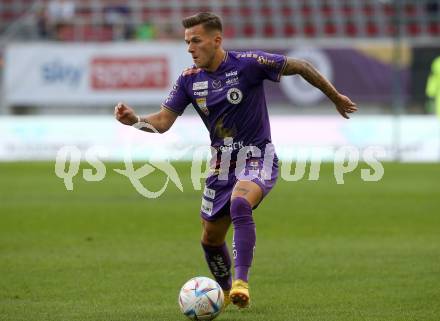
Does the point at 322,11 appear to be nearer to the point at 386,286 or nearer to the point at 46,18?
the point at 46,18

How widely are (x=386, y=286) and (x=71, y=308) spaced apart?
9.79 feet

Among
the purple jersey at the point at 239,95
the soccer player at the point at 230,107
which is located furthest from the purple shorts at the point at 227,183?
the purple jersey at the point at 239,95

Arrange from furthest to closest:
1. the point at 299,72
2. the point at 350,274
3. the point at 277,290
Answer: the point at 350,274
the point at 277,290
the point at 299,72

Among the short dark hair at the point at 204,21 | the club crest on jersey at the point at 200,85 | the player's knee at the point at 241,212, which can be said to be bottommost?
the player's knee at the point at 241,212

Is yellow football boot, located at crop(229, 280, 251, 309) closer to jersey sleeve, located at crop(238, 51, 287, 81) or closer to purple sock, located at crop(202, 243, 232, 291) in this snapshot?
purple sock, located at crop(202, 243, 232, 291)

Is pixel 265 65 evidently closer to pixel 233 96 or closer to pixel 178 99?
pixel 233 96

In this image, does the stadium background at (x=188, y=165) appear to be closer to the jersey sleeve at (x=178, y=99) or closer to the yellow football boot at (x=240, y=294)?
the yellow football boot at (x=240, y=294)

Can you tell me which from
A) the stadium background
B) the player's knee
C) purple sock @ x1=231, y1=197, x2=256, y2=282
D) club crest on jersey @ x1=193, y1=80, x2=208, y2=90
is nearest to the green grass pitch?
the stadium background

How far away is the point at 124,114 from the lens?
25.8ft

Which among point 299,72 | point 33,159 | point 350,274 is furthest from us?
point 33,159

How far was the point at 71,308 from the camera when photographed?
8.09 meters

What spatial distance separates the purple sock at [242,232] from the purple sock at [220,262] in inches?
28.9

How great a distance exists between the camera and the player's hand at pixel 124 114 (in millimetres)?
7848

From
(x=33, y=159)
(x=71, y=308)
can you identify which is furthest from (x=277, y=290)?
(x=33, y=159)
